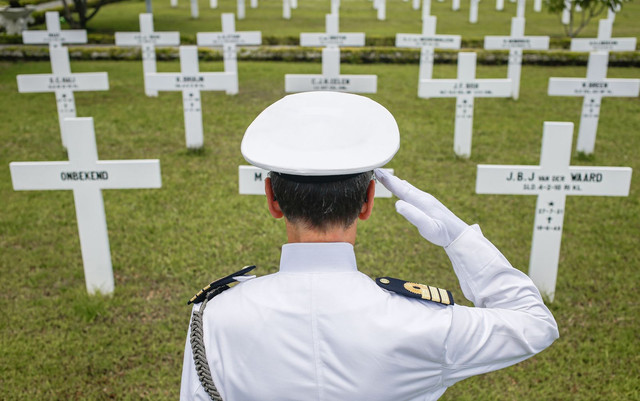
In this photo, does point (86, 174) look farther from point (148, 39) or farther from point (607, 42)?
point (607, 42)

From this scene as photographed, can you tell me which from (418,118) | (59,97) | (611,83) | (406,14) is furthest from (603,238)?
(406,14)

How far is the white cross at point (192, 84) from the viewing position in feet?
24.0

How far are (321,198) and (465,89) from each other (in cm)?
626

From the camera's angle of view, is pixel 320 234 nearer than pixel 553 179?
Yes

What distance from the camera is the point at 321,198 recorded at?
1.38 meters

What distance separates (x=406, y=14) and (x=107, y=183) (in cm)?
2250

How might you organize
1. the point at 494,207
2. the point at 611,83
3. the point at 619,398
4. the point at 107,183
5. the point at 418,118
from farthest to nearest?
the point at 418,118, the point at 611,83, the point at 494,207, the point at 107,183, the point at 619,398

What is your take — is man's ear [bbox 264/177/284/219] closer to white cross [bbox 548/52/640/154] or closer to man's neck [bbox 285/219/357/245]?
man's neck [bbox 285/219/357/245]

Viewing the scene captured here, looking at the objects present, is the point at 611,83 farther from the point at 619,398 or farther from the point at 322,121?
the point at 322,121

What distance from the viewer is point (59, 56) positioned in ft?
A: 25.3

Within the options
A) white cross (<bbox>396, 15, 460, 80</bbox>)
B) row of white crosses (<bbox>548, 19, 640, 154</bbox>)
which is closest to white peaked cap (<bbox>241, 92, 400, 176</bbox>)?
row of white crosses (<bbox>548, 19, 640, 154</bbox>)

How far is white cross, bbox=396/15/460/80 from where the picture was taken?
9.93 m

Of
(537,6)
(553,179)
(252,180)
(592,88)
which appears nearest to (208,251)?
(252,180)

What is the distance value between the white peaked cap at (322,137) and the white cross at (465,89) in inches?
235
